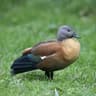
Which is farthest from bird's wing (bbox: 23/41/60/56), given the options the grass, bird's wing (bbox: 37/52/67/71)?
the grass

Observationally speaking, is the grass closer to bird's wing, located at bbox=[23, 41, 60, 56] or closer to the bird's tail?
the bird's tail

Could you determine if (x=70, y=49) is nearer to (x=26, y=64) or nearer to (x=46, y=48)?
(x=46, y=48)

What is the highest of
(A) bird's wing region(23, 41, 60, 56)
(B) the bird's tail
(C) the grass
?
(A) bird's wing region(23, 41, 60, 56)

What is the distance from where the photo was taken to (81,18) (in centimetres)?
1642

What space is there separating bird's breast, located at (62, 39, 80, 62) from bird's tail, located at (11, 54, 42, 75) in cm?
40

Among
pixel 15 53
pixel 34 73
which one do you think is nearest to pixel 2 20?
pixel 15 53

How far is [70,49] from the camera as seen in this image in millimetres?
8781

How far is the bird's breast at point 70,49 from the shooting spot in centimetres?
874

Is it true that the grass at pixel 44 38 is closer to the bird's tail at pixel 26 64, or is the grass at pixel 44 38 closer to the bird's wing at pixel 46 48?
the bird's tail at pixel 26 64

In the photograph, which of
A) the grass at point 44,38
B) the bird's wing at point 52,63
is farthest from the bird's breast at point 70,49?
the grass at point 44,38

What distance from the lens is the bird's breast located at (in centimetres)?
874

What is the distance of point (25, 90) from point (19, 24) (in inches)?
305

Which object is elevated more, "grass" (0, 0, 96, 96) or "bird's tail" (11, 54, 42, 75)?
"bird's tail" (11, 54, 42, 75)

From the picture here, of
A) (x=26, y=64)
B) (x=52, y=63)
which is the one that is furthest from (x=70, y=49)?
(x=26, y=64)
